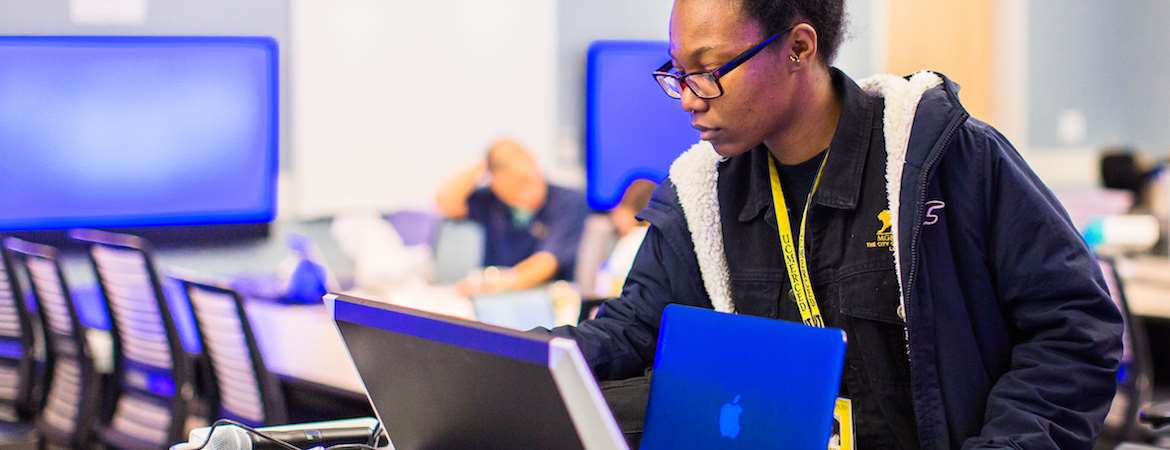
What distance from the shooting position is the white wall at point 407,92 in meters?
6.42

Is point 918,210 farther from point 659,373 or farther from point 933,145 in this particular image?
point 659,373

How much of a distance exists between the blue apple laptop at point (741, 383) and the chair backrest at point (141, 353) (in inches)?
111

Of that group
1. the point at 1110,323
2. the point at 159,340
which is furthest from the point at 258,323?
the point at 1110,323

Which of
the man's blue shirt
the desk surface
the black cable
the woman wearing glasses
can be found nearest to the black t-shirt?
the woman wearing glasses

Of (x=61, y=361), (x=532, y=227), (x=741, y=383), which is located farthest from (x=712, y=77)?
(x=532, y=227)

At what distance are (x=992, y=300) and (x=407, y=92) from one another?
5177mm

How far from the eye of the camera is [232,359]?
12.7ft

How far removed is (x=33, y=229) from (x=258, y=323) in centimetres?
187

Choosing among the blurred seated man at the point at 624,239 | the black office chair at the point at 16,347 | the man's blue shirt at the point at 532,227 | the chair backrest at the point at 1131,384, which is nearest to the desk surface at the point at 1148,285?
the chair backrest at the point at 1131,384

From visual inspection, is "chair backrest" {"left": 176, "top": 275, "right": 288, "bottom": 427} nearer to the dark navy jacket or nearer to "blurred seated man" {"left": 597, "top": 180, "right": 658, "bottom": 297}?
"blurred seated man" {"left": 597, "top": 180, "right": 658, "bottom": 297}

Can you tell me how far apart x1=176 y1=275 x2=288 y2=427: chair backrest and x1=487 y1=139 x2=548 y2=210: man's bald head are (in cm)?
227

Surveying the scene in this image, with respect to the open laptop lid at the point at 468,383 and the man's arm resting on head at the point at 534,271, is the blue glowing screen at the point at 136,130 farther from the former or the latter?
the open laptop lid at the point at 468,383

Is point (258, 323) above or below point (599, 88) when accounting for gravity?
below

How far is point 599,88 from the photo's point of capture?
23.1 ft
